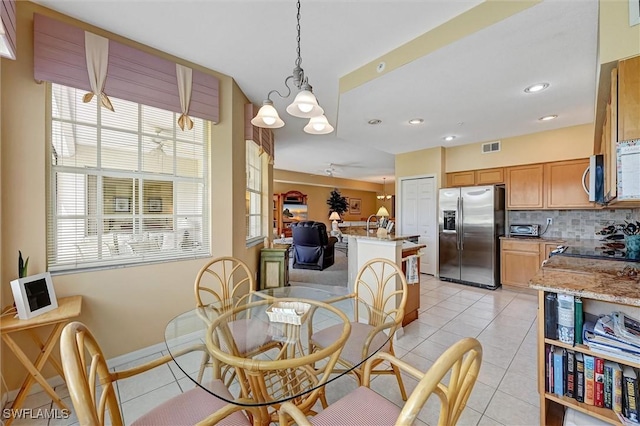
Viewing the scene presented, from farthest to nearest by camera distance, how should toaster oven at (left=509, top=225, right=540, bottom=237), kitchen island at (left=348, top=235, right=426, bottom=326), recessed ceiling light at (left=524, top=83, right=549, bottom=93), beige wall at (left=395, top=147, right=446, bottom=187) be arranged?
beige wall at (left=395, top=147, right=446, bottom=187) < toaster oven at (left=509, top=225, right=540, bottom=237) < kitchen island at (left=348, top=235, right=426, bottom=326) < recessed ceiling light at (left=524, top=83, right=549, bottom=93)

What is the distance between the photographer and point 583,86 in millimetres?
2516

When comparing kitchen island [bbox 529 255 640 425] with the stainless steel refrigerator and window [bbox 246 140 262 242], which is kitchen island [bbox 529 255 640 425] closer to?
the stainless steel refrigerator

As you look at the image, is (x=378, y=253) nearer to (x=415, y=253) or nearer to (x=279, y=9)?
(x=415, y=253)

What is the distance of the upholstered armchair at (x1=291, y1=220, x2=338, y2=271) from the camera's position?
567 cm

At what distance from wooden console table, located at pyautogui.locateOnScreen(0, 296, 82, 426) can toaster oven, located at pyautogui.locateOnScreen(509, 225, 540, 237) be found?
5.56 metres

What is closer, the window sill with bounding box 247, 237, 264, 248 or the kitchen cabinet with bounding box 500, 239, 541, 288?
the window sill with bounding box 247, 237, 264, 248

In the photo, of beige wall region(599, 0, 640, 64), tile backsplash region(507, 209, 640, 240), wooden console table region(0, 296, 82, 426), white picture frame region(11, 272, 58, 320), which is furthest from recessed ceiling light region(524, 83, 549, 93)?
white picture frame region(11, 272, 58, 320)

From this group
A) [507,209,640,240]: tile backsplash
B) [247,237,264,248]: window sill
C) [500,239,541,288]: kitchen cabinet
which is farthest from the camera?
[500,239,541,288]: kitchen cabinet

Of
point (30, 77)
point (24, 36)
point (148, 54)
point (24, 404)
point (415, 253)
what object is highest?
point (148, 54)

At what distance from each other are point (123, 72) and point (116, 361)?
93.2 inches

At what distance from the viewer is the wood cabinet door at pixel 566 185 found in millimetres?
3693

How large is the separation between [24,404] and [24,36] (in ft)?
8.17

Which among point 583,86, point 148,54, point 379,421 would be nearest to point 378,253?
point 379,421

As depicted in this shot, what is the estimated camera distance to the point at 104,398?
36.4 inches
